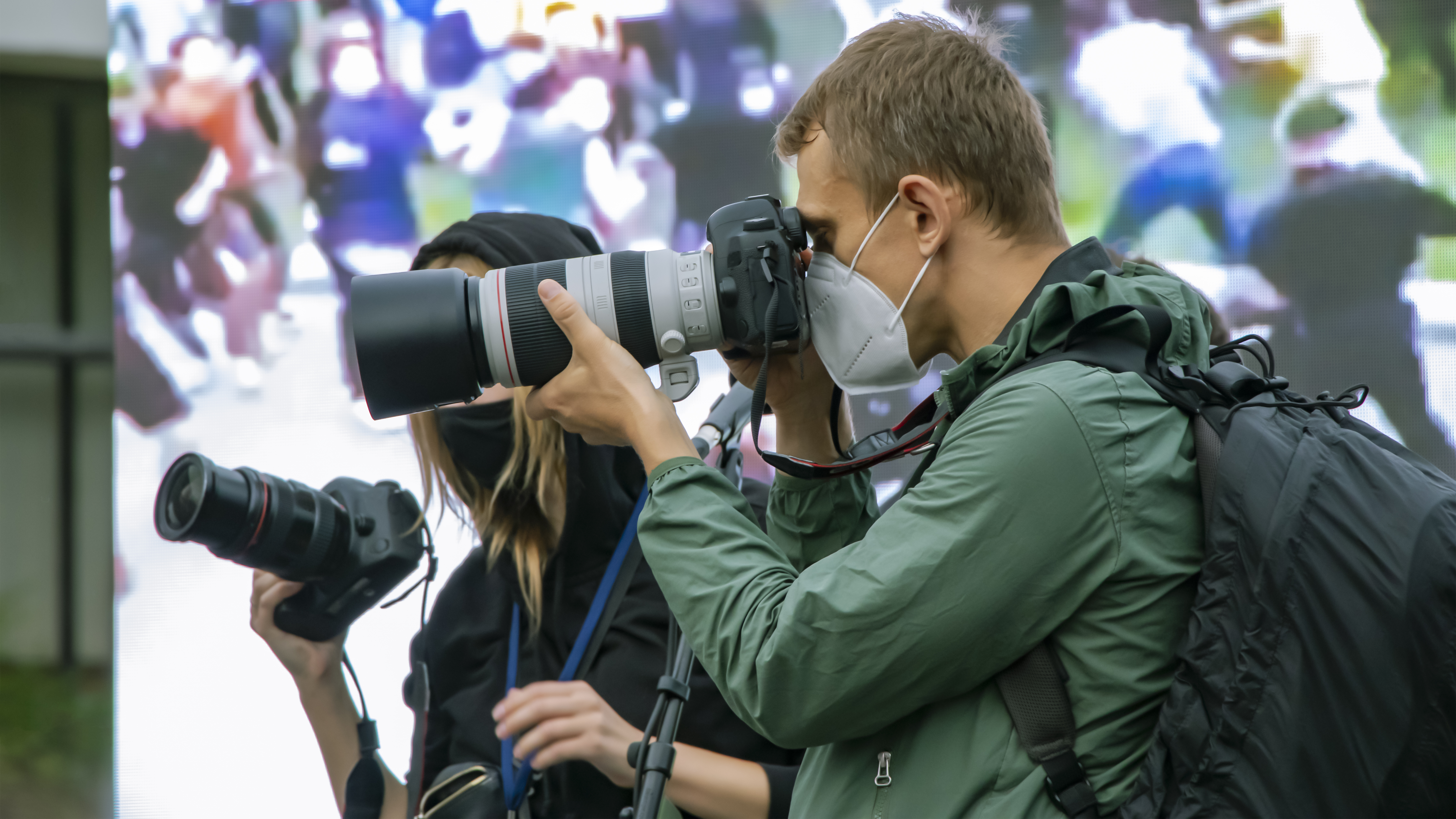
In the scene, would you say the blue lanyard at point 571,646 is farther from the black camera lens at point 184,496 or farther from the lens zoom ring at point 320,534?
→ the black camera lens at point 184,496

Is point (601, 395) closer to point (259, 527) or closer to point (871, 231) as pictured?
point (871, 231)

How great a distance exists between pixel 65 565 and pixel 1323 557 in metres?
2.72

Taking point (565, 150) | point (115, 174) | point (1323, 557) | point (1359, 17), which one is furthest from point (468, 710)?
point (1359, 17)

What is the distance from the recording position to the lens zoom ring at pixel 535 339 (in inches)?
39.3

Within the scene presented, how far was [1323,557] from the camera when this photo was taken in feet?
2.17

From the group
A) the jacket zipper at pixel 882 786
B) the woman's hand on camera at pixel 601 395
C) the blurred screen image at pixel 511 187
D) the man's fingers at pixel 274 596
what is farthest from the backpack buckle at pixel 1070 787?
the blurred screen image at pixel 511 187

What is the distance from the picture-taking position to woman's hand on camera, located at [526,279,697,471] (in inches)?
35.9

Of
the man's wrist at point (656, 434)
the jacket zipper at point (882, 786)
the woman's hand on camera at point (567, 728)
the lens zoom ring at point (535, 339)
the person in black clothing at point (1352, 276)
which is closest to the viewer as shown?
the jacket zipper at point (882, 786)

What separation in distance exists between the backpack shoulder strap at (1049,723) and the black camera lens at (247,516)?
0.92 meters

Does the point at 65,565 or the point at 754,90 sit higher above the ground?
the point at 754,90

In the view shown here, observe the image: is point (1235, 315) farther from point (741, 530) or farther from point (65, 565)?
point (65, 565)

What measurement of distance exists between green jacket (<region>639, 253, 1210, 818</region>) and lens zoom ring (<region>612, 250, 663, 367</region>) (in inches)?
11.7

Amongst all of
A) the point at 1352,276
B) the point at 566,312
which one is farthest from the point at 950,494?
the point at 1352,276

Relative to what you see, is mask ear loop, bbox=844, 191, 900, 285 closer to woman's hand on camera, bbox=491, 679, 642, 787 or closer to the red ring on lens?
woman's hand on camera, bbox=491, 679, 642, 787
